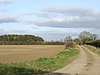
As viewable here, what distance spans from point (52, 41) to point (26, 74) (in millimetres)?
177025

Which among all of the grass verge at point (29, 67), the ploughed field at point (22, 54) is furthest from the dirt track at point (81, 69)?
the ploughed field at point (22, 54)

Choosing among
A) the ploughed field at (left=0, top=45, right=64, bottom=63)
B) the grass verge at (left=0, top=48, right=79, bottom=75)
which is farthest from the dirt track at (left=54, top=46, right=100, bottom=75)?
the ploughed field at (left=0, top=45, right=64, bottom=63)

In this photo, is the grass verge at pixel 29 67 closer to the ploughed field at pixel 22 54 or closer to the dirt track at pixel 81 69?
the dirt track at pixel 81 69

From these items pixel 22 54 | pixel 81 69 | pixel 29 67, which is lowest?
pixel 22 54

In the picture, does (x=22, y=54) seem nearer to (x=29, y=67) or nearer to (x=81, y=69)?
(x=29, y=67)

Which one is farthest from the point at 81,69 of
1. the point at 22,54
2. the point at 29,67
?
the point at 22,54

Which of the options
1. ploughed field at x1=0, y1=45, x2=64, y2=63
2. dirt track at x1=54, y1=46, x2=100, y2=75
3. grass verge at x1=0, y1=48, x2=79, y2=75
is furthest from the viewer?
ploughed field at x1=0, y1=45, x2=64, y2=63

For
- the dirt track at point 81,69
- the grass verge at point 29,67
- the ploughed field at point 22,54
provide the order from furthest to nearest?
1. the ploughed field at point 22,54
2. the dirt track at point 81,69
3. the grass verge at point 29,67

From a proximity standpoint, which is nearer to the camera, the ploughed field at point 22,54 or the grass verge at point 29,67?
the grass verge at point 29,67

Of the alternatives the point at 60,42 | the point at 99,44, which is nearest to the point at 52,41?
the point at 60,42

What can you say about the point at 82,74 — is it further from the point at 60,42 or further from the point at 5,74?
the point at 60,42

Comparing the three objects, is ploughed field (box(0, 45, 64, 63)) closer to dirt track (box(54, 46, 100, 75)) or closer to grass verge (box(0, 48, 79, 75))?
grass verge (box(0, 48, 79, 75))

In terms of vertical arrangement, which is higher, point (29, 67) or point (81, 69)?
point (29, 67)

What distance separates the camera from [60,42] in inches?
7525
